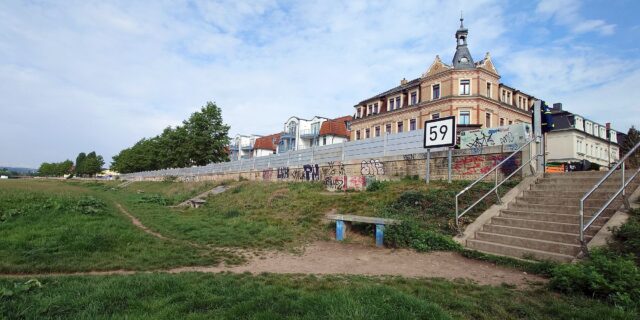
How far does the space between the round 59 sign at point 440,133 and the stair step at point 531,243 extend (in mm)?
5235

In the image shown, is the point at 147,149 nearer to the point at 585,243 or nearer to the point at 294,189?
the point at 294,189

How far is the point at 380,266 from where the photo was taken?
6.94 metres

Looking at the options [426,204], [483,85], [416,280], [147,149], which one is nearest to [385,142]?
[426,204]

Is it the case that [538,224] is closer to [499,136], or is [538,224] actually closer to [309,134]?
[499,136]

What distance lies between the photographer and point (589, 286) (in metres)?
4.75

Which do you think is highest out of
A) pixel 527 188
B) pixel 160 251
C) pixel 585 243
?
pixel 527 188

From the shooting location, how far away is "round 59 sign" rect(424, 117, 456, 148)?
12.7m

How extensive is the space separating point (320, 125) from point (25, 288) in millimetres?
57730

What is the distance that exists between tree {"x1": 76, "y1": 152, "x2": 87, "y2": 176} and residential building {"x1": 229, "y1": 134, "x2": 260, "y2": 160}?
73.8 meters

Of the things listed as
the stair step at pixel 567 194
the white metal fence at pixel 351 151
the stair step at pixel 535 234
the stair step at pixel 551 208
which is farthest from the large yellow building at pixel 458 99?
the stair step at pixel 535 234

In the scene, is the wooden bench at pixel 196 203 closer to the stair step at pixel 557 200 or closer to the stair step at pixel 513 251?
Answer: the stair step at pixel 513 251

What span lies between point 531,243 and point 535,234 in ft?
1.40

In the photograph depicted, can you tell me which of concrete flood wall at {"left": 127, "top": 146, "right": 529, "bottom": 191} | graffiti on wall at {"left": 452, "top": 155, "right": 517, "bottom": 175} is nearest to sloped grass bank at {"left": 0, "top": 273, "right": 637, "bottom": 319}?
graffiti on wall at {"left": 452, "top": 155, "right": 517, "bottom": 175}

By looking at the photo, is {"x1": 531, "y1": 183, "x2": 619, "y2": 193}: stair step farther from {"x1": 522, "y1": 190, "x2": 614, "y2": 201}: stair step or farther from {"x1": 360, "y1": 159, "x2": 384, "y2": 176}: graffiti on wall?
{"x1": 360, "y1": 159, "x2": 384, "y2": 176}: graffiti on wall
